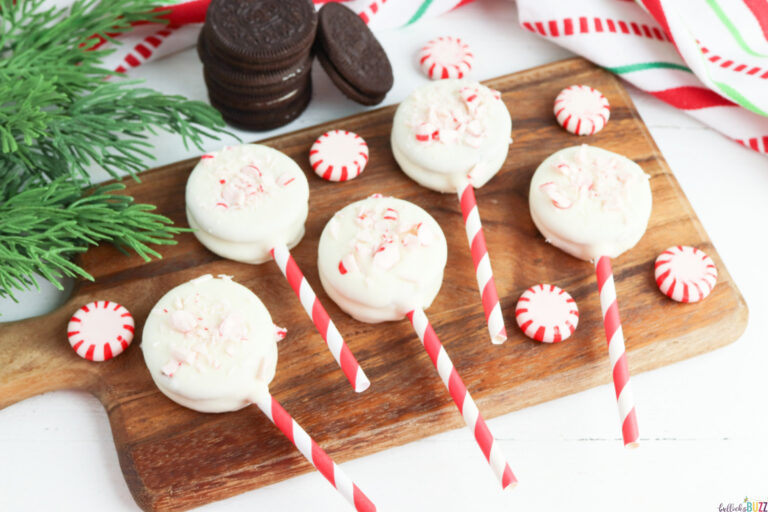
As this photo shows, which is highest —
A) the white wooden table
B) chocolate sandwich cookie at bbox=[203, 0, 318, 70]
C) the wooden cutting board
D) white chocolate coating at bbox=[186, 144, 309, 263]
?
chocolate sandwich cookie at bbox=[203, 0, 318, 70]

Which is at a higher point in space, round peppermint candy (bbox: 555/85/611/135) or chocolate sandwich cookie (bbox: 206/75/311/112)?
chocolate sandwich cookie (bbox: 206/75/311/112)

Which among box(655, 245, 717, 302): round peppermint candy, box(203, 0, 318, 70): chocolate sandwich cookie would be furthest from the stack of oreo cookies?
box(655, 245, 717, 302): round peppermint candy

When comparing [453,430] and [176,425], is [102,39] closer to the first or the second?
[176,425]

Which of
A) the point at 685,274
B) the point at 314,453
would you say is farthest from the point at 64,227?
the point at 685,274

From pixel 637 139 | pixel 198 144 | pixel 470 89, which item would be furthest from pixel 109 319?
pixel 637 139

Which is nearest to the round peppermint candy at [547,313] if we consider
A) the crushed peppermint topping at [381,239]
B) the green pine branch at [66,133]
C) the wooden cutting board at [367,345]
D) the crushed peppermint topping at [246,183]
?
the wooden cutting board at [367,345]

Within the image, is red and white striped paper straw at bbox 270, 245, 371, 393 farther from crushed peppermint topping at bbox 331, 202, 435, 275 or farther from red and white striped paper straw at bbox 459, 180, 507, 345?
red and white striped paper straw at bbox 459, 180, 507, 345
